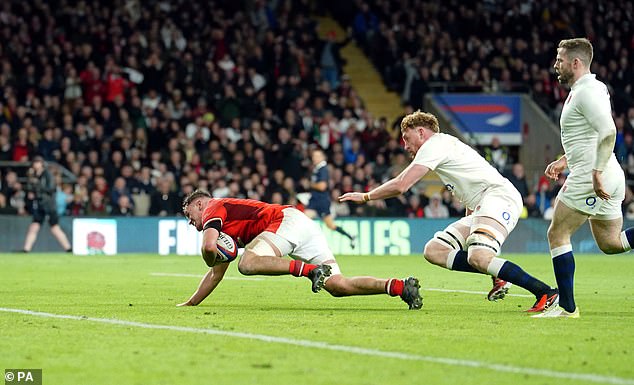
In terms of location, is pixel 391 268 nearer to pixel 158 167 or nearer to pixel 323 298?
pixel 323 298

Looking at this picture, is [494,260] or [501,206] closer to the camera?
[494,260]

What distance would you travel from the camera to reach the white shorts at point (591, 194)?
9961mm

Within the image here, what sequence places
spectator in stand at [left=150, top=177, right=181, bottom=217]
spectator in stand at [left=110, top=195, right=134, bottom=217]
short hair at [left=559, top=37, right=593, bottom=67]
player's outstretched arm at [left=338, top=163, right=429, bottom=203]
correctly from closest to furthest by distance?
short hair at [left=559, top=37, right=593, bottom=67] → player's outstretched arm at [left=338, top=163, right=429, bottom=203] → spectator in stand at [left=110, top=195, right=134, bottom=217] → spectator in stand at [left=150, top=177, right=181, bottom=217]

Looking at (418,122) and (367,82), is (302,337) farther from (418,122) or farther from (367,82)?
(367,82)

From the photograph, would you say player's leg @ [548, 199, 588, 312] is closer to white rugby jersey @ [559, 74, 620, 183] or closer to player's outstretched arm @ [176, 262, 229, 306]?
white rugby jersey @ [559, 74, 620, 183]

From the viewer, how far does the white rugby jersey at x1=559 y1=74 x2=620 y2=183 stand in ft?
32.1

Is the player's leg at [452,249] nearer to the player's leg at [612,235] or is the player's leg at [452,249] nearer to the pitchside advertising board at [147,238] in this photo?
the player's leg at [612,235]

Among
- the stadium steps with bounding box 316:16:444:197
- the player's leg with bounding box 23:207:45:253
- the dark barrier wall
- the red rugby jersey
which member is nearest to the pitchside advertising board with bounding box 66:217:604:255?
the dark barrier wall

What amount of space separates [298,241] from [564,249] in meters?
2.46

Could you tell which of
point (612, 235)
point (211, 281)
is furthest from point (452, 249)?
point (211, 281)

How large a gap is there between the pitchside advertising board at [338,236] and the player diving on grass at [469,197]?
14501 millimetres

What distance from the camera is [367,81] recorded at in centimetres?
3509

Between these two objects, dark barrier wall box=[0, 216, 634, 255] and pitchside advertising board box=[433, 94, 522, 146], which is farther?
pitchside advertising board box=[433, 94, 522, 146]

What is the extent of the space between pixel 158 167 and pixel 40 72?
3.98 m
